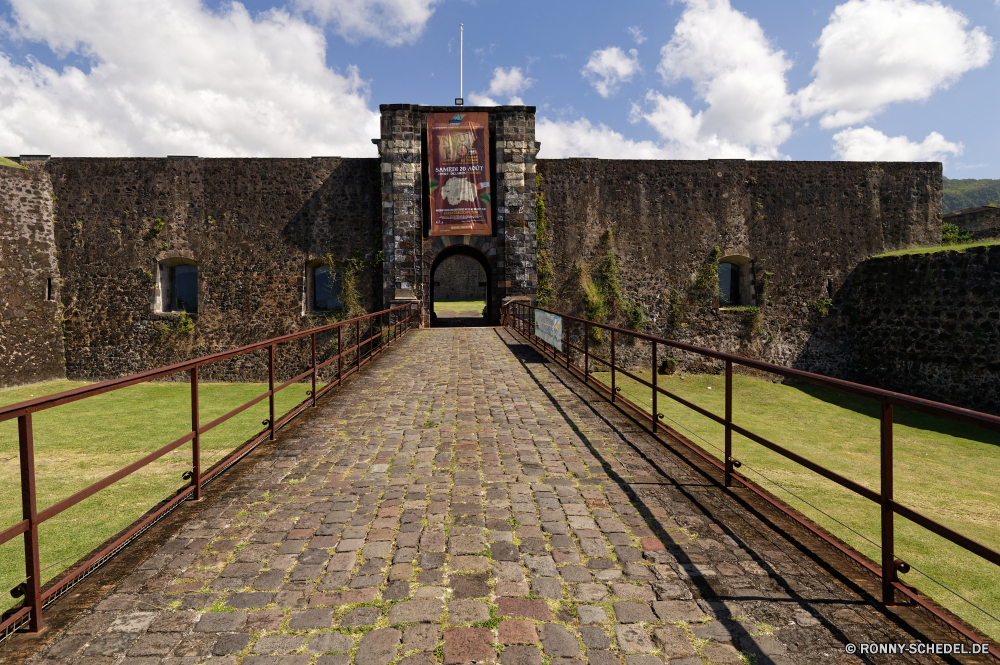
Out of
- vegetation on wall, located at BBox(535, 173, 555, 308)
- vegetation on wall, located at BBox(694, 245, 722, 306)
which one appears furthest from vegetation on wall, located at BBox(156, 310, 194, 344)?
vegetation on wall, located at BBox(694, 245, 722, 306)

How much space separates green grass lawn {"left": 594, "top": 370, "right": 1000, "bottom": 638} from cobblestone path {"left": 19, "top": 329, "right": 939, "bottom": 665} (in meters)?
1.78

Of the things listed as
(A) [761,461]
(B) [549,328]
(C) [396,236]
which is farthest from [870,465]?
(C) [396,236]

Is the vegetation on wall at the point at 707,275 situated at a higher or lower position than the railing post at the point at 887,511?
higher

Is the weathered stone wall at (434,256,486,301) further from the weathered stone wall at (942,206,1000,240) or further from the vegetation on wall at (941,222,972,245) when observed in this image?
the weathered stone wall at (942,206,1000,240)

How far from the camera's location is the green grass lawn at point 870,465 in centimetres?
490

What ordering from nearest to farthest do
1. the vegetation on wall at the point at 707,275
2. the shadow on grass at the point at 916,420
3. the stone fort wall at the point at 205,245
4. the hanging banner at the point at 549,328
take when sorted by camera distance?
the hanging banner at the point at 549,328, the shadow on grass at the point at 916,420, the stone fort wall at the point at 205,245, the vegetation on wall at the point at 707,275

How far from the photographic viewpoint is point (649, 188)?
16.3m

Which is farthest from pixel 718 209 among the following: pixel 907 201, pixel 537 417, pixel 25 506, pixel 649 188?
pixel 25 506

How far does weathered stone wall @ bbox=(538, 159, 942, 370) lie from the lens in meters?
16.1

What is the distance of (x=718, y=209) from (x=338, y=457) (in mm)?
15634

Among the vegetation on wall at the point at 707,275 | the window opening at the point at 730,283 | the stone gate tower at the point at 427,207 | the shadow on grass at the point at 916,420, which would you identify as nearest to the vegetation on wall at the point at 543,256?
the stone gate tower at the point at 427,207

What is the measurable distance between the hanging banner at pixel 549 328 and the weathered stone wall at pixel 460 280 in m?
25.1

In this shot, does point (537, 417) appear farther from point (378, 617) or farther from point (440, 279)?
point (440, 279)

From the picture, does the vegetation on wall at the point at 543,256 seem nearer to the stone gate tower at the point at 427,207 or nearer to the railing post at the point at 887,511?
the stone gate tower at the point at 427,207
